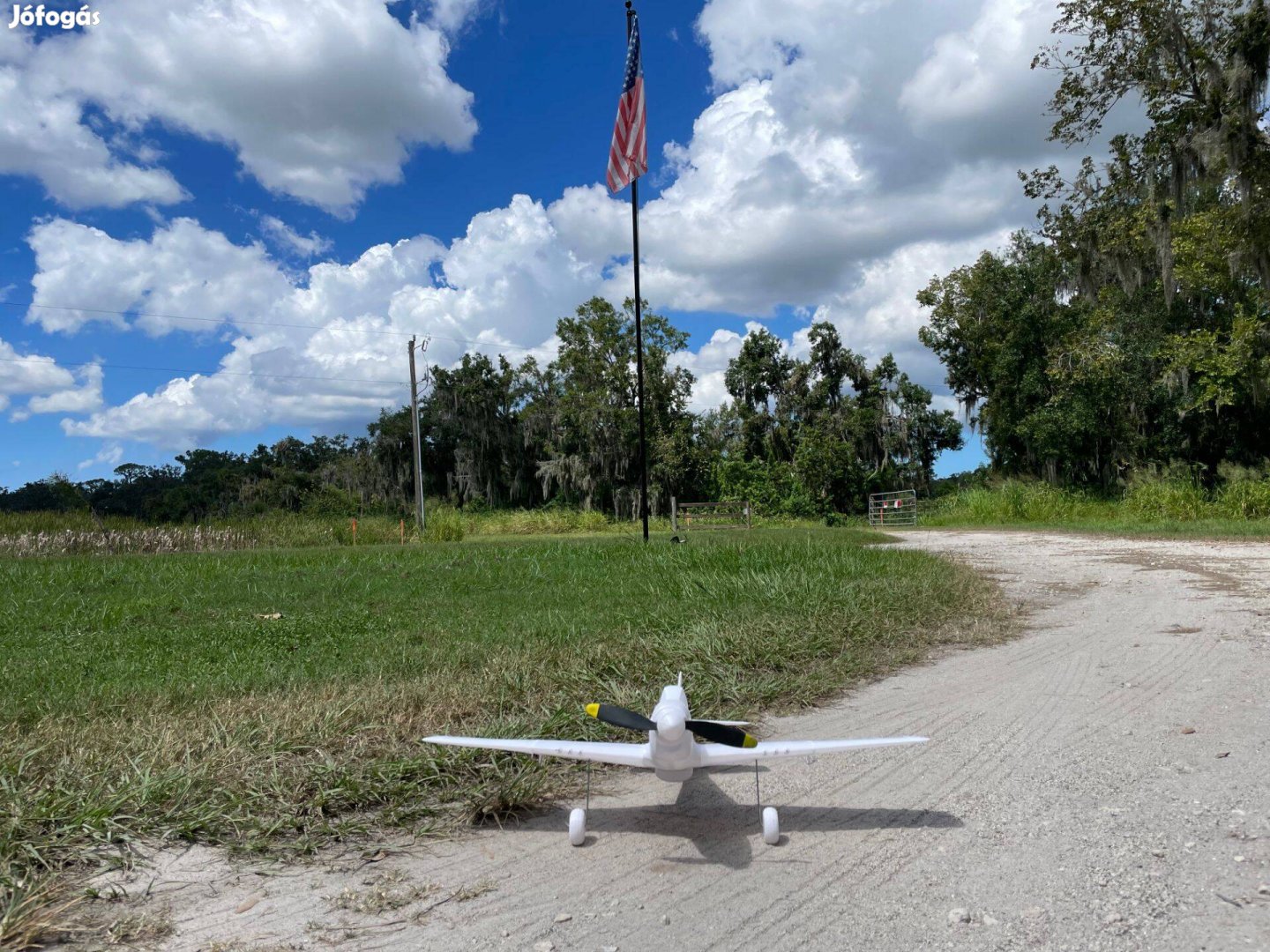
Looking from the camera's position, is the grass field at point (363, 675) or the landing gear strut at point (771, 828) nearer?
the landing gear strut at point (771, 828)

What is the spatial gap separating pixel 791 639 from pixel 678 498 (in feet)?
114

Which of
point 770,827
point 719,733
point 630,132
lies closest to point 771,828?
point 770,827

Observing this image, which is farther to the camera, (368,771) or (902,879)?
(368,771)

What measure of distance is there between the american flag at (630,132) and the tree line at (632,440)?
25.4 metres

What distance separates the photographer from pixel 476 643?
5.87 metres

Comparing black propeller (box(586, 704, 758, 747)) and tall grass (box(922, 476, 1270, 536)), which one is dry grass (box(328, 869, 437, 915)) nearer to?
black propeller (box(586, 704, 758, 747))

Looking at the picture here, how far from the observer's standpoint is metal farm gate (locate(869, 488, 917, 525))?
32094 millimetres

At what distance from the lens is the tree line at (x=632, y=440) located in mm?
39062

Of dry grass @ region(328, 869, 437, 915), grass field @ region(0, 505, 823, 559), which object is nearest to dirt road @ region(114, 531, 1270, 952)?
dry grass @ region(328, 869, 437, 915)

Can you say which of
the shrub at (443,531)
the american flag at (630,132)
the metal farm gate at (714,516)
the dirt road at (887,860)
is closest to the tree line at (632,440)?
the metal farm gate at (714,516)

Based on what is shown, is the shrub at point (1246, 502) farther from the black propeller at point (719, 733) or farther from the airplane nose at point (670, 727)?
the airplane nose at point (670, 727)

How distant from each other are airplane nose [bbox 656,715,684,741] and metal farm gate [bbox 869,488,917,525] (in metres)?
29.6

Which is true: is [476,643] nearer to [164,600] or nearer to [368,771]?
[368,771]

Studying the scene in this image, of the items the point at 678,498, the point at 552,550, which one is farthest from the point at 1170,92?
the point at 678,498
